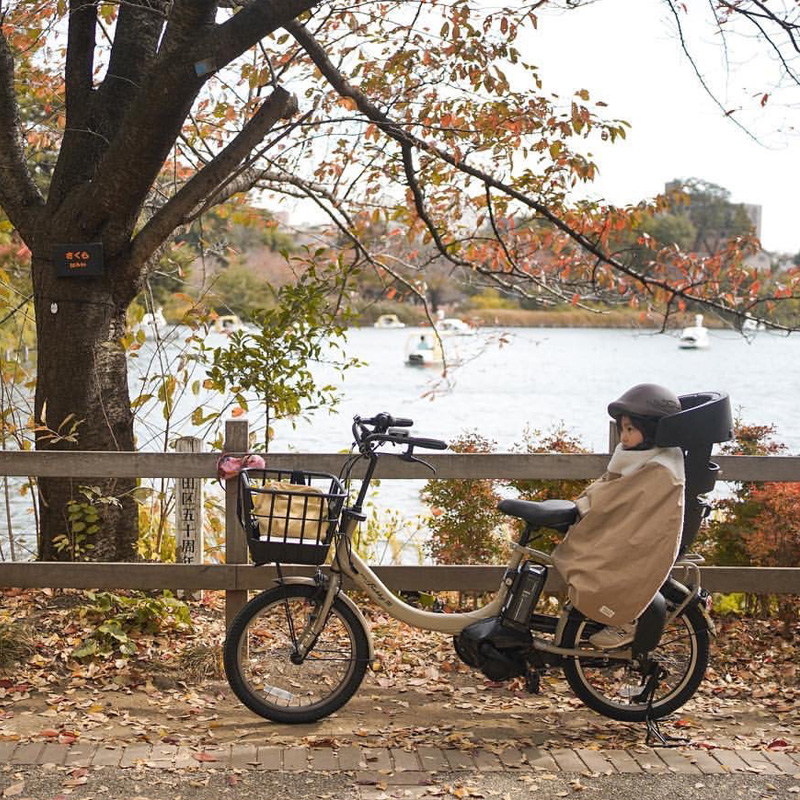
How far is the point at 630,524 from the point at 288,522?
1.40 m

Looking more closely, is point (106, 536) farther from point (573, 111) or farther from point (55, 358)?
point (573, 111)

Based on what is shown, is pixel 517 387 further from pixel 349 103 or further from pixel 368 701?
pixel 368 701

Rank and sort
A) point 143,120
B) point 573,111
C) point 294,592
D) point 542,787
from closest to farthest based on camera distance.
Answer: point 542,787 < point 294,592 < point 143,120 < point 573,111

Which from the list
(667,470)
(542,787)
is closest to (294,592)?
(542,787)

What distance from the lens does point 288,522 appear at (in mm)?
4477

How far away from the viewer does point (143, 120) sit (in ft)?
18.8

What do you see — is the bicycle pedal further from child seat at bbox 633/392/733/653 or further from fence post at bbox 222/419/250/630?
fence post at bbox 222/419/250/630

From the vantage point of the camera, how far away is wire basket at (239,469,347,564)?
4.47 m

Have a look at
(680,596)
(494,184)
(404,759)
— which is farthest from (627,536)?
(494,184)

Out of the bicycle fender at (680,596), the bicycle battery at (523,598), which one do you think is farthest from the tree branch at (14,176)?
the bicycle fender at (680,596)

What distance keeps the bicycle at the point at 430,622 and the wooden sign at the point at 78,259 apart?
205cm

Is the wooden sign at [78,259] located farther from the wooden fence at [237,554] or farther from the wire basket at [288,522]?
the wire basket at [288,522]

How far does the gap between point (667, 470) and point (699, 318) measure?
2.98 m

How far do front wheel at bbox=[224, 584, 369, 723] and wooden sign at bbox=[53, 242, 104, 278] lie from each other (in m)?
2.45
